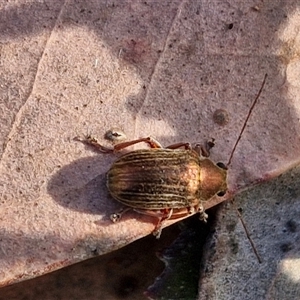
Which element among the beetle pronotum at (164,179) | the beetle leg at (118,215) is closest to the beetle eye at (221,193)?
the beetle pronotum at (164,179)

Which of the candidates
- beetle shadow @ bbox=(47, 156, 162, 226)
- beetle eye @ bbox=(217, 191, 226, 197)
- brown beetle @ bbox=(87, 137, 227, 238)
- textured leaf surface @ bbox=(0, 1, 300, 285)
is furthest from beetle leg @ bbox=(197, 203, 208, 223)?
beetle shadow @ bbox=(47, 156, 162, 226)

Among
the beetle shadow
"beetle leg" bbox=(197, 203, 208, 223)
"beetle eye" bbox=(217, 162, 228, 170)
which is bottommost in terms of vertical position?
"beetle leg" bbox=(197, 203, 208, 223)

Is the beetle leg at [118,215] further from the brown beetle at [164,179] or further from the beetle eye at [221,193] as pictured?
the beetle eye at [221,193]

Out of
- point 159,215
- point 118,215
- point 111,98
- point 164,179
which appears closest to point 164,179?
point 164,179

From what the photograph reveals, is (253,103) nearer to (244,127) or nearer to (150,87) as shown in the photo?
(244,127)

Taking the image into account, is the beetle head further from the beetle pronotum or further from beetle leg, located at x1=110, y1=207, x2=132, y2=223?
beetle leg, located at x1=110, y1=207, x2=132, y2=223

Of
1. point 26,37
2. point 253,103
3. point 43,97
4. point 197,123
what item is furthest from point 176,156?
point 26,37

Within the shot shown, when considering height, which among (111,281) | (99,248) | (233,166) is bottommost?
(111,281)
